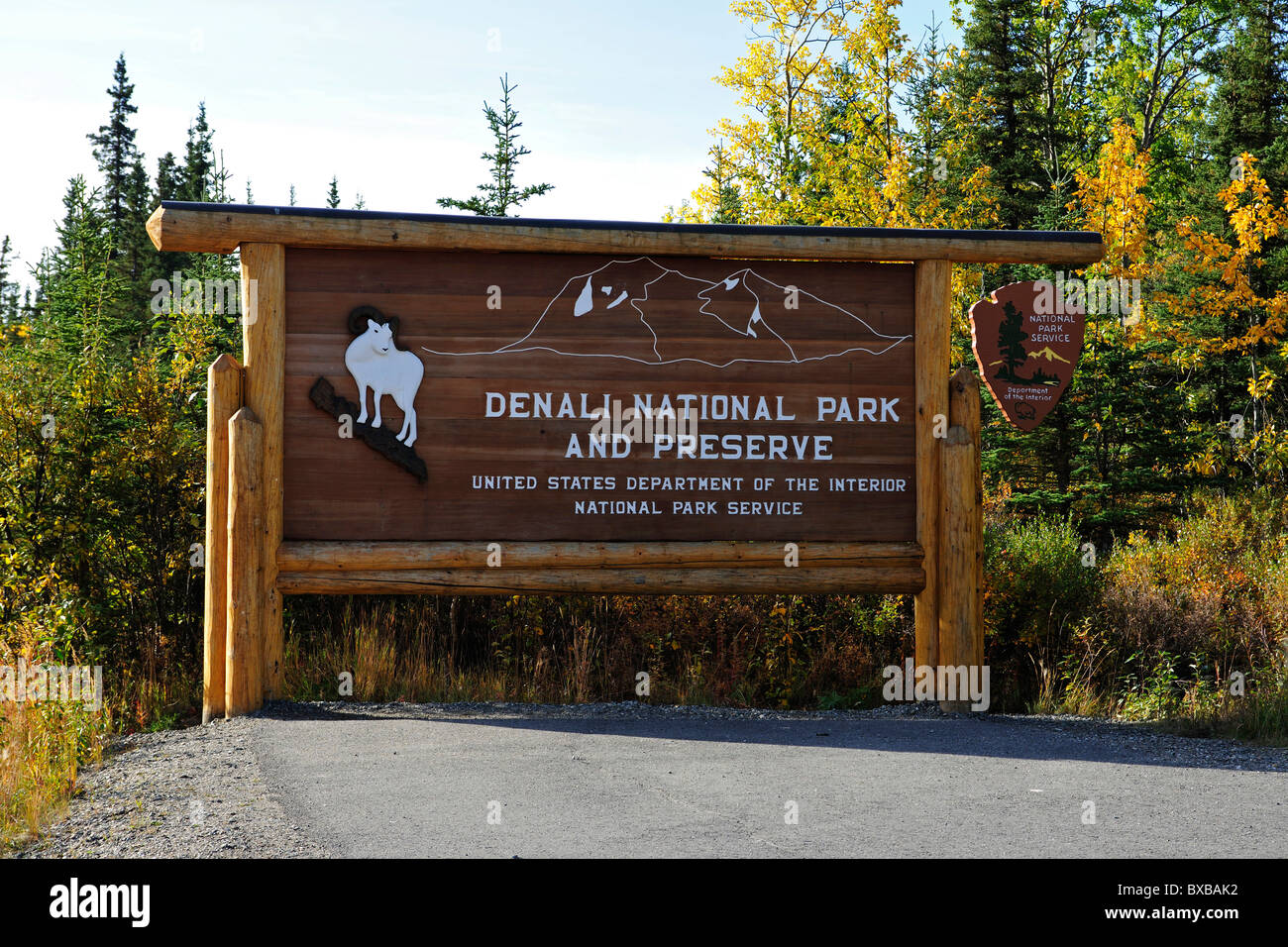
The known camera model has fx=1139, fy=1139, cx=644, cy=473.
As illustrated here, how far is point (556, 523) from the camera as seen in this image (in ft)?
26.0

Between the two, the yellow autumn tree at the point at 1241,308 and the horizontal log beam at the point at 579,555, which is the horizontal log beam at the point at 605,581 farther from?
the yellow autumn tree at the point at 1241,308

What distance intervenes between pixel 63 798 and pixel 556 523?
3465 mm

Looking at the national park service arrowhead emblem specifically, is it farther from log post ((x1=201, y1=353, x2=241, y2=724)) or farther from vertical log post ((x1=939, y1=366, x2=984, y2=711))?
log post ((x1=201, y1=353, x2=241, y2=724))

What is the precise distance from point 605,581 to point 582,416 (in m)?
1.17

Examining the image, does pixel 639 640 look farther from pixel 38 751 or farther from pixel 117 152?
pixel 117 152

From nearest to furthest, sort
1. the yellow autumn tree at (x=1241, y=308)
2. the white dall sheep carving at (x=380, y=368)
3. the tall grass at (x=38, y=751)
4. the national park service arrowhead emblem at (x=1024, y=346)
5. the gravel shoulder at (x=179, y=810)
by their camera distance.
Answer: the gravel shoulder at (x=179, y=810)
the tall grass at (x=38, y=751)
the white dall sheep carving at (x=380, y=368)
the national park service arrowhead emblem at (x=1024, y=346)
the yellow autumn tree at (x=1241, y=308)

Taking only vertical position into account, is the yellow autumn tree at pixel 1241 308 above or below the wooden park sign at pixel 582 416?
above

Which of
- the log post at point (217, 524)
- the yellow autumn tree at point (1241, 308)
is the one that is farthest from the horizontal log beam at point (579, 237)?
the yellow autumn tree at point (1241, 308)

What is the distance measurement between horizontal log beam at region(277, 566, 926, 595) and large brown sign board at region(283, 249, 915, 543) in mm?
255

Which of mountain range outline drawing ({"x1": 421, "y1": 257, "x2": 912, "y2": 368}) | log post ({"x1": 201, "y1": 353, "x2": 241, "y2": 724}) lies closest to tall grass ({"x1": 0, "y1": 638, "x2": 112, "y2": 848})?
log post ({"x1": 201, "y1": 353, "x2": 241, "y2": 724})

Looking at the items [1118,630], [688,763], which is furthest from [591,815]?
[1118,630]

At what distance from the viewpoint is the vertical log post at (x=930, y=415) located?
8.10 meters

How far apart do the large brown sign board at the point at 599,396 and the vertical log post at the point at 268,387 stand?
0.09 meters

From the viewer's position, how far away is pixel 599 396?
8.02m
